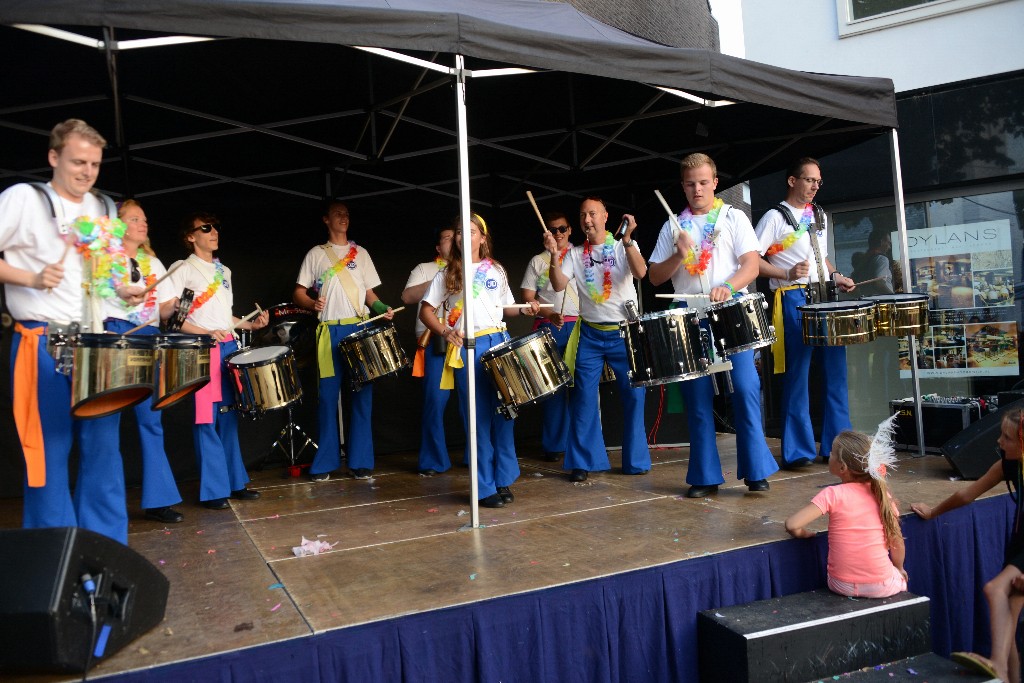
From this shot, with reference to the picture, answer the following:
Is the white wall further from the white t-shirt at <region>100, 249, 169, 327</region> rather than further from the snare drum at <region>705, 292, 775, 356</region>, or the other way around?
the white t-shirt at <region>100, 249, 169, 327</region>

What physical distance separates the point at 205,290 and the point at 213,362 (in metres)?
0.47

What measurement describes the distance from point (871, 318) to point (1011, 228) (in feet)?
10.3

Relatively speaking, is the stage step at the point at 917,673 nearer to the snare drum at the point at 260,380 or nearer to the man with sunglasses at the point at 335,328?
the snare drum at the point at 260,380

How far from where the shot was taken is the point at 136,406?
14.4 feet

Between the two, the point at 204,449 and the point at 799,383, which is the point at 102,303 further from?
the point at 799,383

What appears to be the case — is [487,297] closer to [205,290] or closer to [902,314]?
[205,290]

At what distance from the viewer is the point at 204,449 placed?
491 centimetres

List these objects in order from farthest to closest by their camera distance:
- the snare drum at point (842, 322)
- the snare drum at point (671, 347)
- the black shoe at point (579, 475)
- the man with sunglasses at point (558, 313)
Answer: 1. the man with sunglasses at point (558, 313)
2. the black shoe at point (579, 475)
3. the snare drum at point (842, 322)
4. the snare drum at point (671, 347)

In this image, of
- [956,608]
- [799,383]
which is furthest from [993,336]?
[956,608]

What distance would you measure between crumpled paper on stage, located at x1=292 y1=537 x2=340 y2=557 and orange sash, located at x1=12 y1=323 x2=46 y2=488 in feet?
3.50

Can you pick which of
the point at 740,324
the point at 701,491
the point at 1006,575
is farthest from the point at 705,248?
the point at 1006,575

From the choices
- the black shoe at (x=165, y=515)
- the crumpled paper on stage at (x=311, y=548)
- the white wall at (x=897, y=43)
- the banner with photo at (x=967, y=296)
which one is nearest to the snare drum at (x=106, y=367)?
the crumpled paper on stage at (x=311, y=548)

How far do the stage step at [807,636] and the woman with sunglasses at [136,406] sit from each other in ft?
7.94

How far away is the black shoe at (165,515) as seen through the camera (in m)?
4.55
